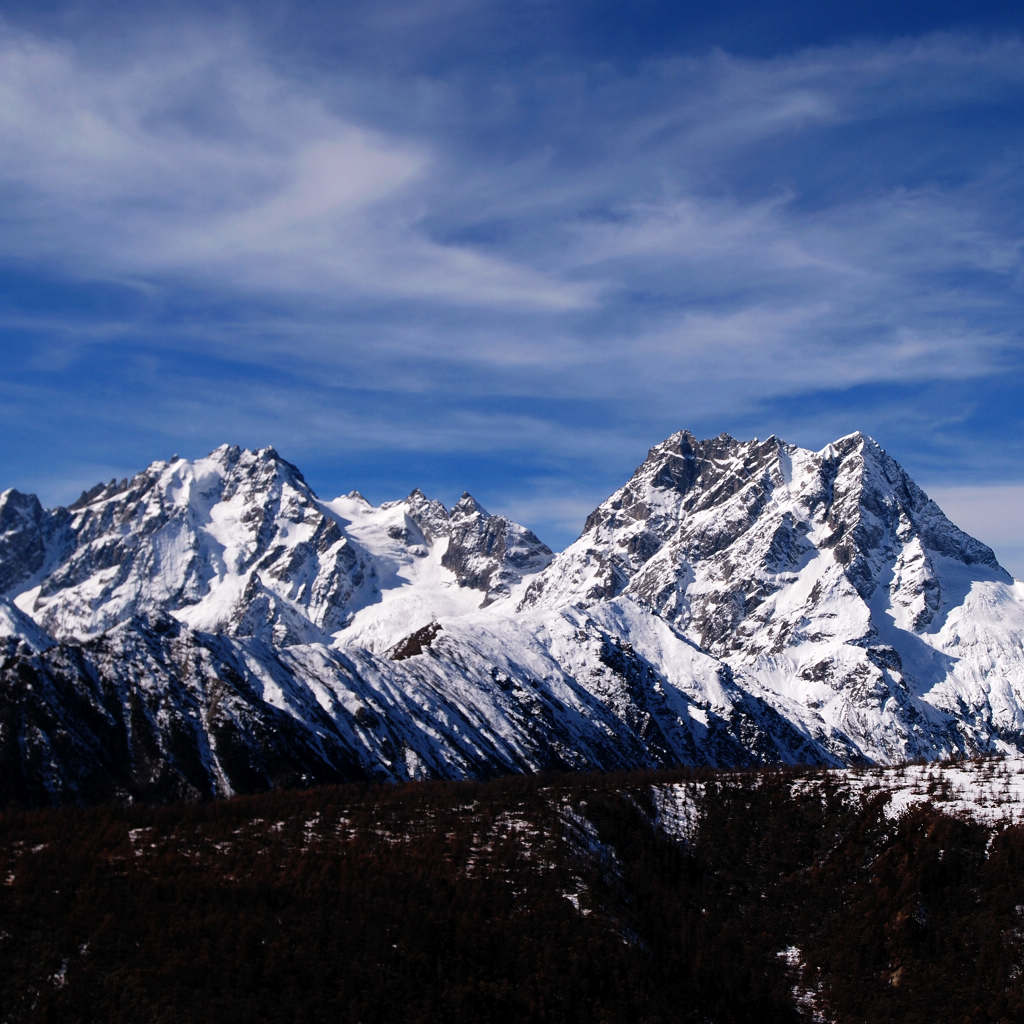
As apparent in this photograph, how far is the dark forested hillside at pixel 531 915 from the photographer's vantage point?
7394 cm

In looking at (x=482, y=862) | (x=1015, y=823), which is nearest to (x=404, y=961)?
(x=482, y=862)

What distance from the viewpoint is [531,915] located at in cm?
8219

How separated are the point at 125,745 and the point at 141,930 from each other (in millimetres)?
95753

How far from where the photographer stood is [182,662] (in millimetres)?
194375

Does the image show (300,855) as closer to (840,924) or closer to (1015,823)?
(840,924)

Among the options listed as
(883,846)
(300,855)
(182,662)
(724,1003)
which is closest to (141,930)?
(300,855)

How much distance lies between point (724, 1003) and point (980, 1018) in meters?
15.3

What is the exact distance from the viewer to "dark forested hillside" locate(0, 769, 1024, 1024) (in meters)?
73.9

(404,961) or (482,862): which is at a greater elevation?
(482,862)

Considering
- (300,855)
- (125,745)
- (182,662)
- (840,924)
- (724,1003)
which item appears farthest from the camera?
(182,662)

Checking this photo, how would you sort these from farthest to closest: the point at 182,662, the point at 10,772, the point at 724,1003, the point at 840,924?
the point at 182,662, the point at 10,772, the point at 840,924, the point at 724,1003

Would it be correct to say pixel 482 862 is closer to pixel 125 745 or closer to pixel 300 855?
pixel 300 855

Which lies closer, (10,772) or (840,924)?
(840,924)

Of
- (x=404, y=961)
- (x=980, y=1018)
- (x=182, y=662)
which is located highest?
(x=182, y=662)
